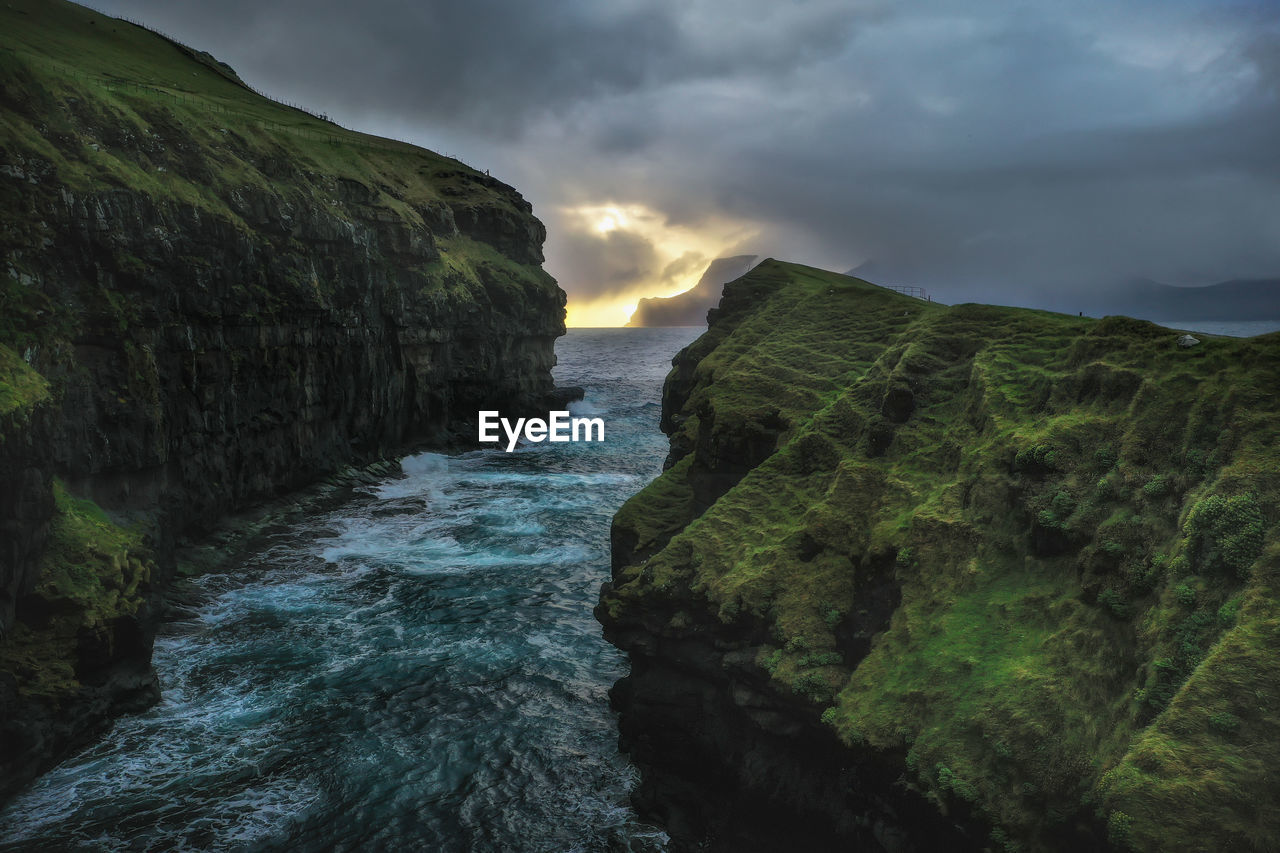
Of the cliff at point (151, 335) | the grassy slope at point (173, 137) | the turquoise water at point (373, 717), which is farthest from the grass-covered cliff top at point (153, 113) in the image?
the turquoise water at point (373, 717)

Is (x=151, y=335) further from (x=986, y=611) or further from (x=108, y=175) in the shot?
(x=986, y=611)

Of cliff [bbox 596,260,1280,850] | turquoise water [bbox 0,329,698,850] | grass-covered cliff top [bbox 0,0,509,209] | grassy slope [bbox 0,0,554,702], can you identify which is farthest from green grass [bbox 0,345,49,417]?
cliff [bbox 596,260,1280,850]

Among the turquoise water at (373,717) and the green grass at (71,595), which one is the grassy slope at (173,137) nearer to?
the green grass at (71,595)

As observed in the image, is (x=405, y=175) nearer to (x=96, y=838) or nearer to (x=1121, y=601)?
(x=96, y=838)

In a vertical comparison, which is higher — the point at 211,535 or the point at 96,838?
the point at 211,535

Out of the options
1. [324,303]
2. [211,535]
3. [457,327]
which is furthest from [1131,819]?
[457,327]

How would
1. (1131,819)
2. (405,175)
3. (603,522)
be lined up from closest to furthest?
(1131,819) → (603,522) → (405,175)

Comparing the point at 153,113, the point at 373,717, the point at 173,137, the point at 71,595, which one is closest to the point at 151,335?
the point at 173,137
